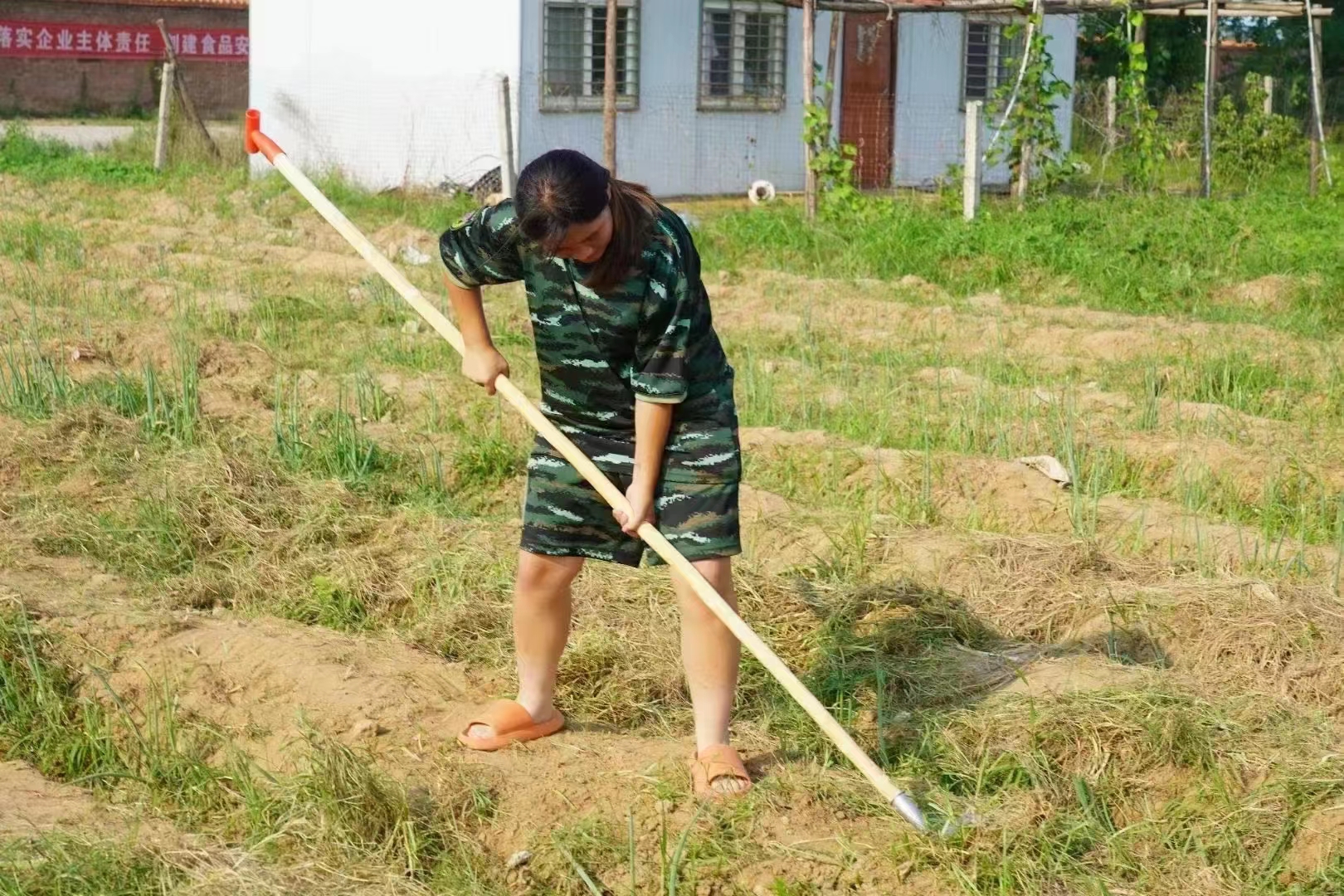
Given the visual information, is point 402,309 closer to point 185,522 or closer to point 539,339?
point 185,522

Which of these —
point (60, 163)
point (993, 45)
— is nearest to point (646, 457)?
point (60, 163)

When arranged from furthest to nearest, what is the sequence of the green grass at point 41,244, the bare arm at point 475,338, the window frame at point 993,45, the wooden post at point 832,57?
the window frame at point 993,45, the wooden post at point 832,57, the green grass at point 41,244, the bare arm at point 475,338

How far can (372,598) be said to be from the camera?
203 inches

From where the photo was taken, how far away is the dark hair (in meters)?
3.30

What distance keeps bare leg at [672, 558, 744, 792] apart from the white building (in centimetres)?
1212

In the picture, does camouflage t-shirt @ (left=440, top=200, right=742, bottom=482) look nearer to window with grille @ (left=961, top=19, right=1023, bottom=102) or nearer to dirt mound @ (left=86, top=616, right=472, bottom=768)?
dirt mound @ (left=86, top=616, right=472, bottom=768)

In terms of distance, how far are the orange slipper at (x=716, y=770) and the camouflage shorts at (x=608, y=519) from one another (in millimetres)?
452

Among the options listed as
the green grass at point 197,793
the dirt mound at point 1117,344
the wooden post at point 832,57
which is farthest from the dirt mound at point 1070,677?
Answer: the wooden post at point 832,57

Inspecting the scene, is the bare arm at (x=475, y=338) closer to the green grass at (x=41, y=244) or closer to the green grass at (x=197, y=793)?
the green grass at (x=197, y=793)

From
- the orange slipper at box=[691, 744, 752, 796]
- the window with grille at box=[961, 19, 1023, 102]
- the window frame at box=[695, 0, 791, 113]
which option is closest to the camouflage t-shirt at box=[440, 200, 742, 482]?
the orange slipper at box=[691, 744, 752, 796]

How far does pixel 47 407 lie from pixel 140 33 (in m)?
24.7

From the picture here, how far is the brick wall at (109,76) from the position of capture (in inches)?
1112

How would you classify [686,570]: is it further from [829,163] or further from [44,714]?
[829,163]

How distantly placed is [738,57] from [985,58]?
13.2 ft
